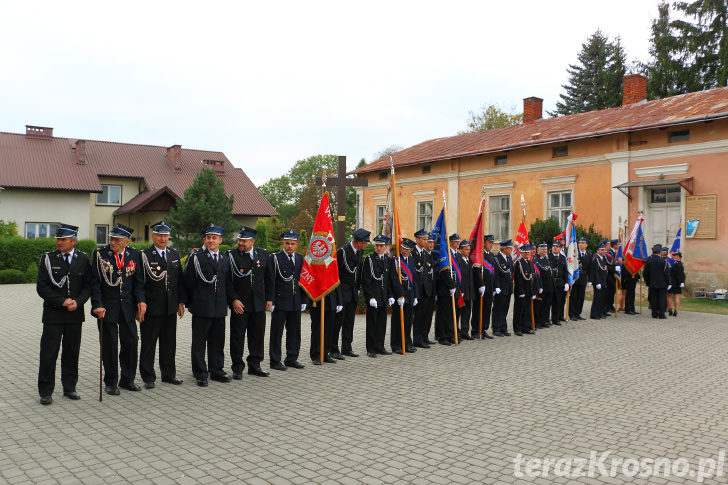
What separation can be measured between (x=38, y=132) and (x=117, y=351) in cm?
3478

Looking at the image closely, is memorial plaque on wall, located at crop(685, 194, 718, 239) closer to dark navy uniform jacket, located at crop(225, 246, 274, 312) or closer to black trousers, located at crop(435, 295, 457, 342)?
black trousers, located at crop(435, 295, 457, 342)

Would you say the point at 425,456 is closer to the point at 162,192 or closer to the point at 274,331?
the point at 274,331

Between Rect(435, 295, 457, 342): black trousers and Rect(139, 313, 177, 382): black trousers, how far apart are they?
4644 millimetres

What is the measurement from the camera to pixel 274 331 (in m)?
7.99

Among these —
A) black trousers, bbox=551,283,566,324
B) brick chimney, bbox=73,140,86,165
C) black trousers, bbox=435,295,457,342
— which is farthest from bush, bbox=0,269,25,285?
black trousers, bbox=551,283,566,324

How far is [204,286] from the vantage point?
7.24 metres

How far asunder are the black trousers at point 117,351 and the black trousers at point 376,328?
3.44m

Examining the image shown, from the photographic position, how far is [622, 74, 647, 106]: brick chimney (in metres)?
23.0

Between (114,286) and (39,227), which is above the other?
(39,227)

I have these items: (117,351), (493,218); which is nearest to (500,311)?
(117,351)

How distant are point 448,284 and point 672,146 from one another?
11360mm

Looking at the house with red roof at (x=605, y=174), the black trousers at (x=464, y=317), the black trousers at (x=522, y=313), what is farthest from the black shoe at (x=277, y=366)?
the house with red roof at (x=605, y=174)

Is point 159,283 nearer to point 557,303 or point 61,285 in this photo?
point 61,285

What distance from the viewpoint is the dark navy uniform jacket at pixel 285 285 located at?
8.02 metres
